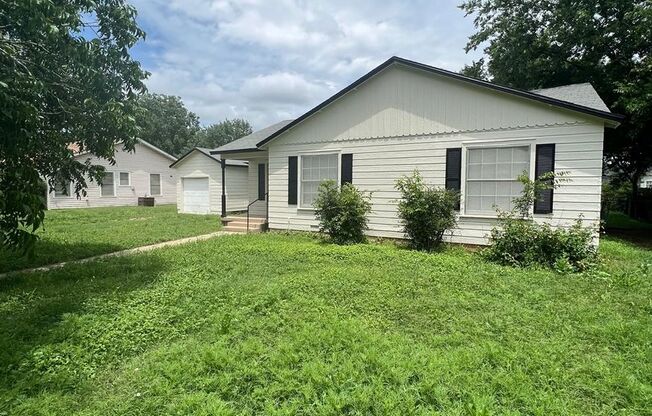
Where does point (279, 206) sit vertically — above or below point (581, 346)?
above

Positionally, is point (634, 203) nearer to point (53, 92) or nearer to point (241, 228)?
point (241, 228)

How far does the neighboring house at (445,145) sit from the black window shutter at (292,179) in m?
0.03

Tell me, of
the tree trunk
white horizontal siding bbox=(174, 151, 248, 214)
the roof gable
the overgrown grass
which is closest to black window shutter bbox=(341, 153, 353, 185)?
the roof gable

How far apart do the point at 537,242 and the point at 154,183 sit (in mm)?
25659

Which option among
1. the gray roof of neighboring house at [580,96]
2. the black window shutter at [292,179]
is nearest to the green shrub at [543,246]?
the gray roof of neighboring house at [580,96]

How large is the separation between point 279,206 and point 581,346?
8991 millimetres

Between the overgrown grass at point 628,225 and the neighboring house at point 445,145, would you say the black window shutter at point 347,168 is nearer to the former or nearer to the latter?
the neighboring house at point 445,145

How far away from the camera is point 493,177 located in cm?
836

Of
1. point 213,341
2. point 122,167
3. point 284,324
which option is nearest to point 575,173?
point 284,324

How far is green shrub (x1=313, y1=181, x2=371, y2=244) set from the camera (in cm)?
916

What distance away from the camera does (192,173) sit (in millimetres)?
18719

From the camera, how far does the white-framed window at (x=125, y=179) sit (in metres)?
24.4

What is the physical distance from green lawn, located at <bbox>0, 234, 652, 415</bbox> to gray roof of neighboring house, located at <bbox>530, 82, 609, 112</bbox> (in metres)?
3.47

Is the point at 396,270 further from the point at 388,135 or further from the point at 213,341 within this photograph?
the point at 388,135
